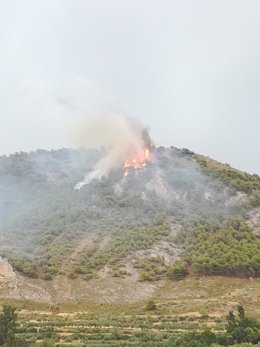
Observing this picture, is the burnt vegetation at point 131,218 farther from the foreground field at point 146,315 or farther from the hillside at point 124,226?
the foreground field at point 146,315

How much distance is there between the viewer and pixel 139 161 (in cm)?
Answer: 12462

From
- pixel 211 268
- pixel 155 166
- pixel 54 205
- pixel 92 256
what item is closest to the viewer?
pixel 211 268

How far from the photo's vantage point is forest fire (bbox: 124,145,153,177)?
120 metres

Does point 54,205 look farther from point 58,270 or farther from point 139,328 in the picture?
point 139,328

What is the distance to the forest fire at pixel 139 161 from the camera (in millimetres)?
120500

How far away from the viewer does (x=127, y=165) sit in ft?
405

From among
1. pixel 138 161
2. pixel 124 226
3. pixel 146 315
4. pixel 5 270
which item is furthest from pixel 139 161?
pixel 146 315

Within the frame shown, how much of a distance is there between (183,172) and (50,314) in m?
61.9

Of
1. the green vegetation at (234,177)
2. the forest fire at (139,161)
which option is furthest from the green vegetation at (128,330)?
the forest fire at (139,161)

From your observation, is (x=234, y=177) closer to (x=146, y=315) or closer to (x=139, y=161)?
(x=139, y=161)

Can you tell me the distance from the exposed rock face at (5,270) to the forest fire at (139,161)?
48192 mm

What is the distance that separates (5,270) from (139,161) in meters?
57.4

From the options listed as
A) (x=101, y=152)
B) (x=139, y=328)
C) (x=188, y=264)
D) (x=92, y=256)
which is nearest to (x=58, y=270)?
(x=92, y=256)

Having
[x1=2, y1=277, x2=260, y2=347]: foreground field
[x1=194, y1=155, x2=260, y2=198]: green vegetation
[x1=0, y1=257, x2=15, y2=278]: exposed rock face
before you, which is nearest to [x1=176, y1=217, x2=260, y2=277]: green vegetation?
[x1=2, y1=277, x2=260, y2=347]: foreground field
